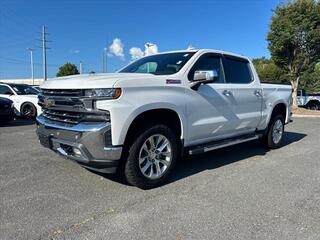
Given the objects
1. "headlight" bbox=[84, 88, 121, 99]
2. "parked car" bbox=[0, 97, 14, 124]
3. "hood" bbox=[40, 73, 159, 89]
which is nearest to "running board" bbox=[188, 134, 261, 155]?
"hood" bbox=[40, 73, 159, 89]

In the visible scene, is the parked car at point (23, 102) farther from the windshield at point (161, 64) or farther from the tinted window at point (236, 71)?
the tinted window at point (236, 71)

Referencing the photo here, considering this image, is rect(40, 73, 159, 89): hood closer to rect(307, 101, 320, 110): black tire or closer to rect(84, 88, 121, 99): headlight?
rect(84, 88, 121, 99): headlight

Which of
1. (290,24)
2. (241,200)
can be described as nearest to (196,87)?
(241,200)

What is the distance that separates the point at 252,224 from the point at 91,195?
1990 mm

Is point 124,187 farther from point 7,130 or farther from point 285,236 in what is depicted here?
point 7,130

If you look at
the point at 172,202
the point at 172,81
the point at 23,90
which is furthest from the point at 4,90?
the point at 172,202

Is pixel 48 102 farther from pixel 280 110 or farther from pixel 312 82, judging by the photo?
pixel 312 82

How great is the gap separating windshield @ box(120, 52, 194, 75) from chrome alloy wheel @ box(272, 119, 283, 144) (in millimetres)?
3065

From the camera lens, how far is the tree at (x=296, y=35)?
1873 cm

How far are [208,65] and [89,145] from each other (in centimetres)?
253

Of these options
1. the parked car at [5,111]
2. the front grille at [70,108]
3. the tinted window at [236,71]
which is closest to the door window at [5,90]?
the parked car at [5,111]

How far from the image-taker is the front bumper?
14.0 ft

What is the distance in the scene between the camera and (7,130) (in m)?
10.7

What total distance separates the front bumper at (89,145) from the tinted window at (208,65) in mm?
1691
